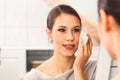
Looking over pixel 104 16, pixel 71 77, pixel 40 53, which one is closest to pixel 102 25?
pixel 104 16

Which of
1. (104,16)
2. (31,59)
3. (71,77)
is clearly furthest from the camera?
(31,59)

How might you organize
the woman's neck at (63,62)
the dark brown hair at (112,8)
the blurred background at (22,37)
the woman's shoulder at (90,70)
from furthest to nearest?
the blurred background at (22,37) < the woman's neck at (63,62) < the woman's shoulder at (90,70) < the dark brown hair at (112,8)

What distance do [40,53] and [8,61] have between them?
0.24m

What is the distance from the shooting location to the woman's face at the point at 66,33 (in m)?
1.01

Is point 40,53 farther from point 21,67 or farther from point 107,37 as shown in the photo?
point 107,37

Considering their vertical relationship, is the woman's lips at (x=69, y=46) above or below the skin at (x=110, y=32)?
below

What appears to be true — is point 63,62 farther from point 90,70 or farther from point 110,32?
point 110,32

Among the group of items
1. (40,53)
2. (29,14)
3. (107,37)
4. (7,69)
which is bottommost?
(7,69)

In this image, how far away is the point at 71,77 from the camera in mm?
994

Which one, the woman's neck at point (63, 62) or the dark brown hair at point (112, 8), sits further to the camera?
the woman's neck at point (63, 62)

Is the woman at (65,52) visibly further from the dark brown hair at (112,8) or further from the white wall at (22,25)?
the white wall at (22,25)

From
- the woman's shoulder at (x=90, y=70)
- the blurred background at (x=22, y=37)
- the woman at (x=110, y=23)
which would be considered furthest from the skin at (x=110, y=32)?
the blurred background at (x=22, y=37)

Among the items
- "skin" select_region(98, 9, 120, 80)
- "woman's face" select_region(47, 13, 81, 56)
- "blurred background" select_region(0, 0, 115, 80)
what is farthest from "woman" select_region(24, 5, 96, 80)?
"blurred background" select_region(0, 0, 115, 80)

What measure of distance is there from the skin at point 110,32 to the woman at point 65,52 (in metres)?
0.49
